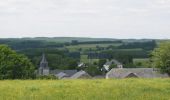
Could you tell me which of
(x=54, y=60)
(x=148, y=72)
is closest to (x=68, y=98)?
(x=148, y=72)

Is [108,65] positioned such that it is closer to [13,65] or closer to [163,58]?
[13,65]

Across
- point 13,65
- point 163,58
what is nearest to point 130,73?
point 163,58

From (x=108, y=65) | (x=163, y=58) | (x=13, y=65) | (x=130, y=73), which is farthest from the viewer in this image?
(x=108, y=65)

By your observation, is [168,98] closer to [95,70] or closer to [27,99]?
[27,99]

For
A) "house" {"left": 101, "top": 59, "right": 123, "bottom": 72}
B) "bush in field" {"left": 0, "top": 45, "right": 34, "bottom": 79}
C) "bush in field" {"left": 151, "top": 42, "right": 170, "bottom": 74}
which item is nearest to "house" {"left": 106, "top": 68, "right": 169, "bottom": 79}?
"bush in field" {"left": 0, "top": 45, "right": 34, "bottom": 79}

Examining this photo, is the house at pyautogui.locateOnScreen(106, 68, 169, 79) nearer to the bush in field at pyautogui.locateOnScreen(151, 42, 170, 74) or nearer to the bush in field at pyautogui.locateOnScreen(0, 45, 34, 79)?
the bush in field at pyautogui.locateOnScreen(0, 45, 34, 79)

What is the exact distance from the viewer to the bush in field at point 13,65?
4833 cm

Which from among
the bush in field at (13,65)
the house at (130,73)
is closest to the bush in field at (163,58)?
the bush in field at (13,65)

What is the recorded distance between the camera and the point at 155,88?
15383 millimetres

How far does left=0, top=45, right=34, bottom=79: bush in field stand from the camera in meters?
48.3

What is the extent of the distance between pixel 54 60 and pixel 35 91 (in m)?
143

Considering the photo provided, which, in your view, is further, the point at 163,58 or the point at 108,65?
the point at 108,65

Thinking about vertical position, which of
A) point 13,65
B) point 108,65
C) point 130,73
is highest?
point 13,65

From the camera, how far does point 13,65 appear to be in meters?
50.0
